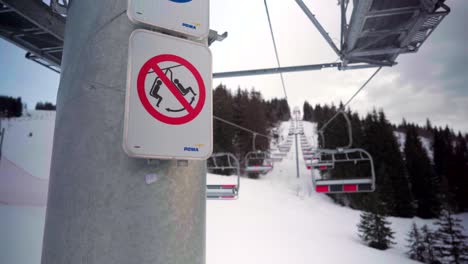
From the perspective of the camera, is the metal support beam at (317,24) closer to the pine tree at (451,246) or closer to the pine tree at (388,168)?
the pine tree at (451,246)

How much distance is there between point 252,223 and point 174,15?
60.6ft

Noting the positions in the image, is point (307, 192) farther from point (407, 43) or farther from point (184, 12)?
point (184, 12)

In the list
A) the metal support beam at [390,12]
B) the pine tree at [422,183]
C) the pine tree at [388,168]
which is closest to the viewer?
the metal support beam at [390,12]

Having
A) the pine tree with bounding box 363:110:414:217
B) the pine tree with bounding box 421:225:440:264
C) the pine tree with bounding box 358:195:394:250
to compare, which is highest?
the pine tree with bounding box 363:110:414:217

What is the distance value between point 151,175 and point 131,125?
170 mm

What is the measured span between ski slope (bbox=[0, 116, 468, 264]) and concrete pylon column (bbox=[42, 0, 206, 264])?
9.29 feet

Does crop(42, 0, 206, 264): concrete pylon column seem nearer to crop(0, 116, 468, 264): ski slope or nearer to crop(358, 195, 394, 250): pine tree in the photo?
crop(0, 116, 468, 264): ski slope

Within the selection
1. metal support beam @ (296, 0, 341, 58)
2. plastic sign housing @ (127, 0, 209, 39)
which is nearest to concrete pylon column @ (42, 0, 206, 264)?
plastic sign housing @ (127, 0, 209, 39)

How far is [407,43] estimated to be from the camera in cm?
448

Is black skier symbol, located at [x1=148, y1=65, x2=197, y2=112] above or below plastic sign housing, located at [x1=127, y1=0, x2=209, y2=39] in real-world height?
below

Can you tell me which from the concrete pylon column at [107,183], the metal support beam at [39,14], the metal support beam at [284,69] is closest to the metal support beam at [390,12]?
the metal support beam at [284,69]

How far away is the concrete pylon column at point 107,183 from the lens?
2.48ft

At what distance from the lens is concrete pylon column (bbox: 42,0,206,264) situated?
754mm

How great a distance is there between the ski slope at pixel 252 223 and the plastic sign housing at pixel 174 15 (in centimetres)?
298
